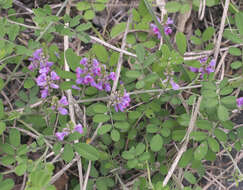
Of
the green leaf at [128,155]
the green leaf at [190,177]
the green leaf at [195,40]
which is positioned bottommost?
the green leaf at [190,177]

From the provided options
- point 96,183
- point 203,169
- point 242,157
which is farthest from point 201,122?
point 96,183

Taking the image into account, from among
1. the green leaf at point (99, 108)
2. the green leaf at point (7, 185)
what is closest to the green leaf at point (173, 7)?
the green leaf at point (99, 108)

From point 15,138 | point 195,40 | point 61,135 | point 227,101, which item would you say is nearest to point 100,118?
point 61,135

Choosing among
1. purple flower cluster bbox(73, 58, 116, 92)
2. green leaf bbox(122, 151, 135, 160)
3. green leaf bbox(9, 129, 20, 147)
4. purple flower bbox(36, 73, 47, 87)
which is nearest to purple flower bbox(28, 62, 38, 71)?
purple flower bbox(36, 73, 47, 87)

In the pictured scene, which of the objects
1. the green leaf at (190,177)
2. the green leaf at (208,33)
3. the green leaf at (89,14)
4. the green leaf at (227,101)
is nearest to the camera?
the green leaf at (227,101)

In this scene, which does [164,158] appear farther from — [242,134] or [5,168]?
[5,168]

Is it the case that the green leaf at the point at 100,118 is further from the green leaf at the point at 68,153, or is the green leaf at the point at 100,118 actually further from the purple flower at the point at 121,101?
the green leaf at the point at 68,153
